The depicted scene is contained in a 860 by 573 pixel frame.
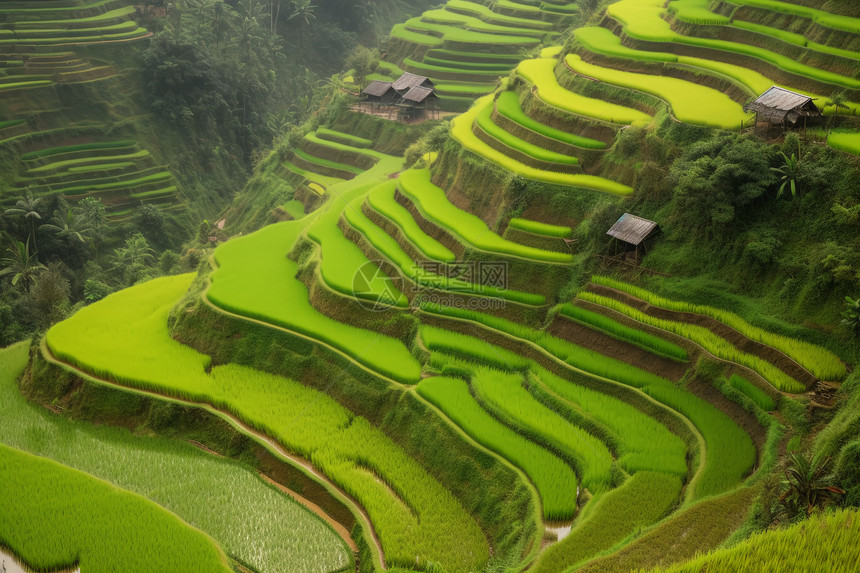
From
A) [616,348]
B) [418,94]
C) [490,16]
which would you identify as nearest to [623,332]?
[616,348]

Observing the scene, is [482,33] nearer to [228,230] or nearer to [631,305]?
[228,230]

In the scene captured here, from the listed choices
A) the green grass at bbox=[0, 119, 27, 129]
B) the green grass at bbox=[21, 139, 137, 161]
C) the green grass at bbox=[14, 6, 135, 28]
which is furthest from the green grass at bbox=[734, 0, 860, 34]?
the green grass at bbox=[14, 6, 135, 28]

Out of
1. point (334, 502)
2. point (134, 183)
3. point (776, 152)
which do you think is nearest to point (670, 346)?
point (776, 152)

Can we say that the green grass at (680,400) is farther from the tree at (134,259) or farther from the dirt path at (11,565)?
the tree at (134,259)

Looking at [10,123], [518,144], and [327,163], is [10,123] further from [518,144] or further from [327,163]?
[518,144]

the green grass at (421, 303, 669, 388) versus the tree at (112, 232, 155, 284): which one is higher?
the green grass at (421, 303, 669, 388)

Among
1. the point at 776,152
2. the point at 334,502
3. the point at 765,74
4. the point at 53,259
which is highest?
the point at 765,74

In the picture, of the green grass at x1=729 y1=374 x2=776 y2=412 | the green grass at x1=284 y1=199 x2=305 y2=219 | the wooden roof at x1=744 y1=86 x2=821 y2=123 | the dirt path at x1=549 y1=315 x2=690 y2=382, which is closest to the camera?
the green grass at x1=729 y1=374 x2=776 y2=412

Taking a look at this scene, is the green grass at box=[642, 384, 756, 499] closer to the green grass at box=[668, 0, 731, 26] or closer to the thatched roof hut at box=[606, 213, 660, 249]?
the thatched roof hut at box=[606, 213, 660, 249]
